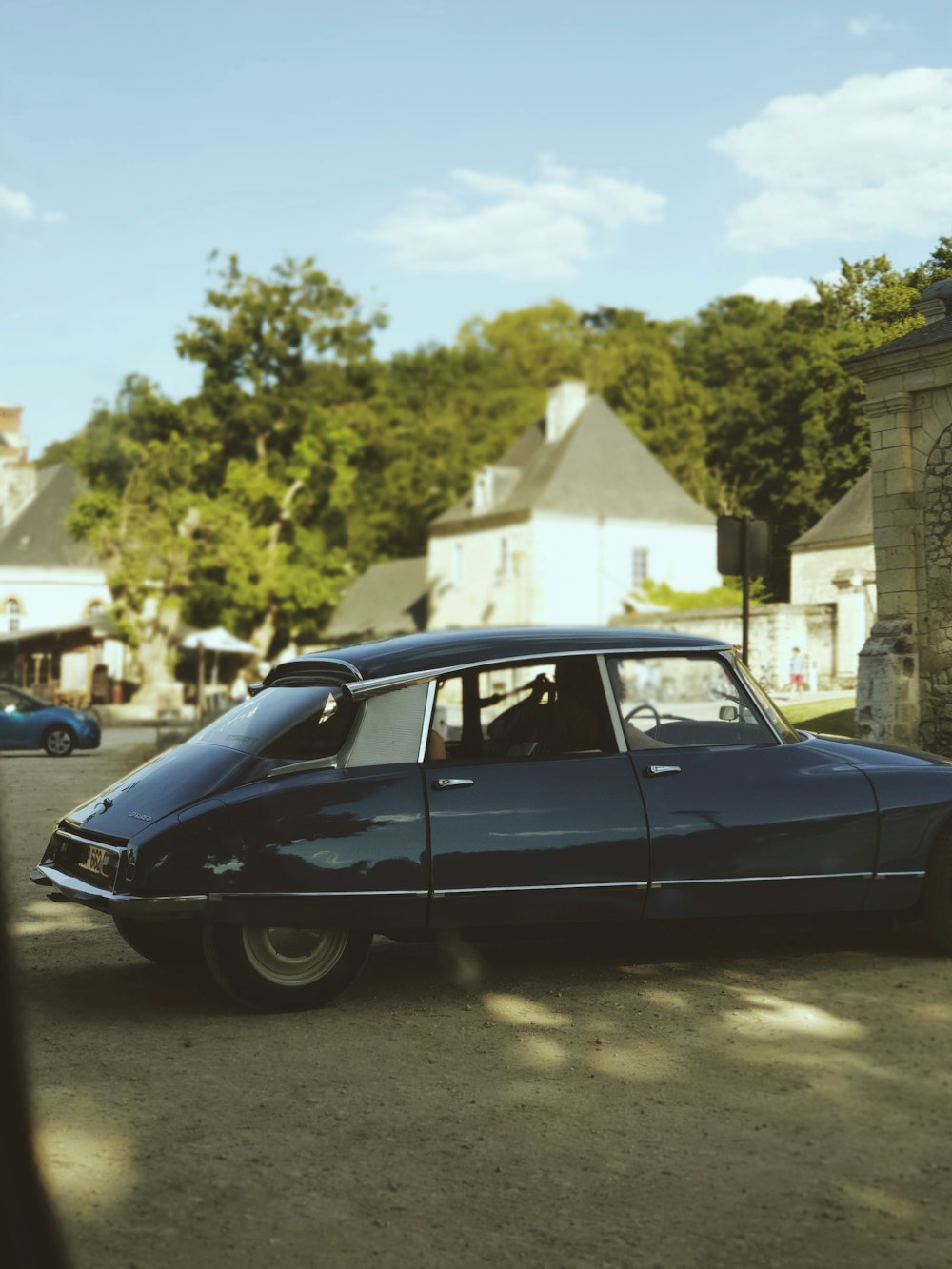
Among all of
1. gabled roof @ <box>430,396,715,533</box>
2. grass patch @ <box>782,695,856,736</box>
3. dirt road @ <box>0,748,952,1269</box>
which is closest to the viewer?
dirt road @ <box>0,748,952,1269</box>

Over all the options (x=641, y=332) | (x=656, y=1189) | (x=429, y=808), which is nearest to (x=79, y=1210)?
(x=656, y=1189)

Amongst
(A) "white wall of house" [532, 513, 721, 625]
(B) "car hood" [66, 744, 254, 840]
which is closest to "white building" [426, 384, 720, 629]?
(A) "white wall of house" [532, 513, 721, 625]

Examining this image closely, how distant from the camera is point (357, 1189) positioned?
4.23m

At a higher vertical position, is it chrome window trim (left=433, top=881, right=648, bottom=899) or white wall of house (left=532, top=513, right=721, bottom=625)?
white wall of house (left=532, top=513, right=721, bottom=625)

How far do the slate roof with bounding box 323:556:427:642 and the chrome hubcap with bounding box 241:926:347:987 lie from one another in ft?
222

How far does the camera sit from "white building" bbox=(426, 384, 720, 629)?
216 ft

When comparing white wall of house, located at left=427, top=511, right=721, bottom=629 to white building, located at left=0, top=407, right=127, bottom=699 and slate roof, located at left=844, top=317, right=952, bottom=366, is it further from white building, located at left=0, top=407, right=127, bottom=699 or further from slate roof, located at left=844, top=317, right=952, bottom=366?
slate roof, located at left=844, top=317, right=952, bottom=366

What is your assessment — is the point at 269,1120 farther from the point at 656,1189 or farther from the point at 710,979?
the point at 710,979

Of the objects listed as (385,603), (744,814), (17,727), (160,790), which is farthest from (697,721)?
(385,603)

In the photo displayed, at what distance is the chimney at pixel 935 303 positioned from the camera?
18516 mm

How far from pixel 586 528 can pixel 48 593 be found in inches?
1062

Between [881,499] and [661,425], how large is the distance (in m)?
29.3

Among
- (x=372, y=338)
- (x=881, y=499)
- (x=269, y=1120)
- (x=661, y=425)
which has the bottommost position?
(x=269, y=1120)

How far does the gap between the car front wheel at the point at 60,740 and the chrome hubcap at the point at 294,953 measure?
75.5 feet
